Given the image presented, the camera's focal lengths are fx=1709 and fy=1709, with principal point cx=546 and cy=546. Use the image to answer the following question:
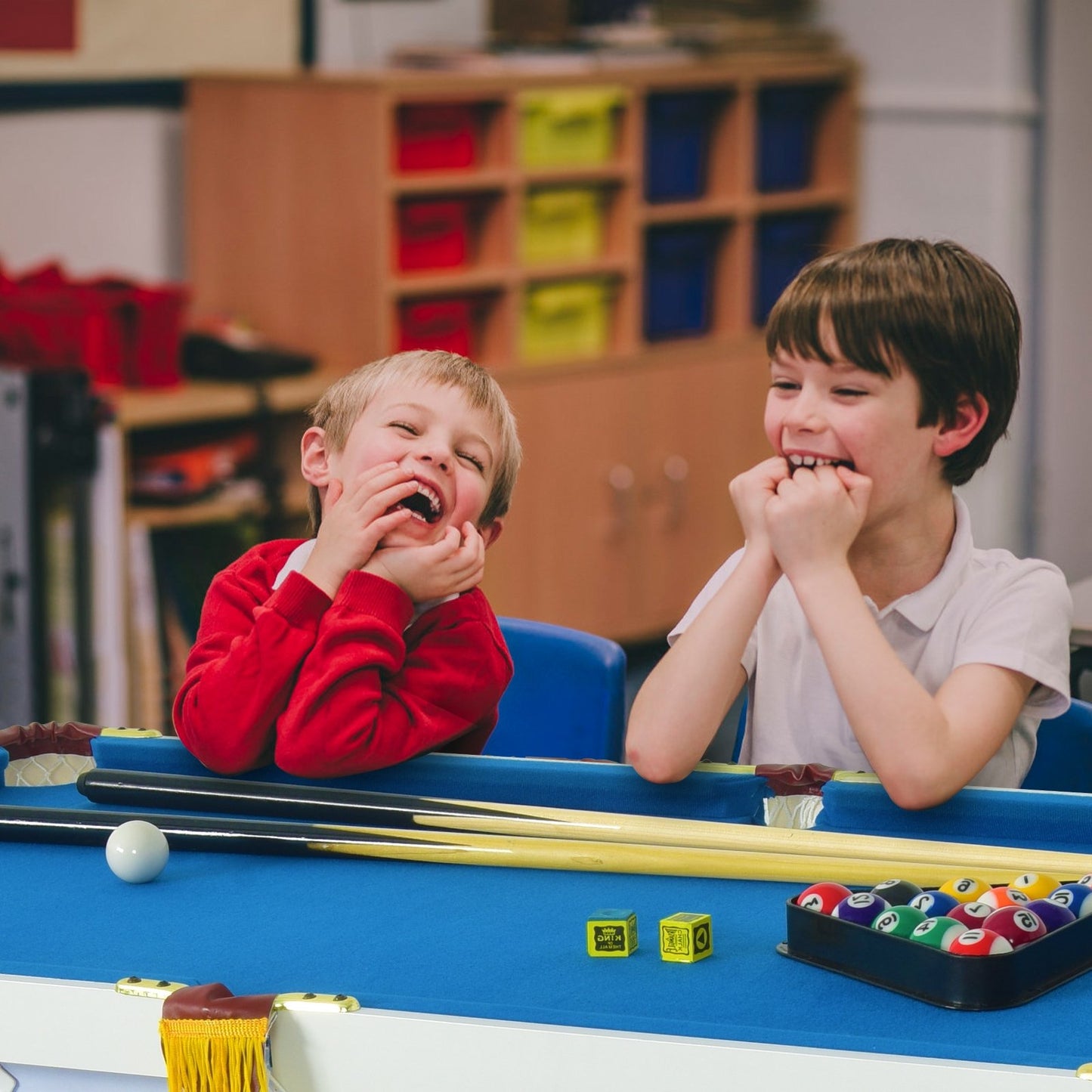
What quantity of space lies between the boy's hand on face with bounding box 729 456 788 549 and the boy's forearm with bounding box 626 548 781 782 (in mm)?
13

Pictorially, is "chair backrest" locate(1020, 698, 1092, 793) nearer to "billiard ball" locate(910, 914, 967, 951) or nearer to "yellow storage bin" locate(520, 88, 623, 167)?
"billiard ball" locate(910, 914, 967, 951)

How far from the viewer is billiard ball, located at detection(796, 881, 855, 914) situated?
40.4 inches

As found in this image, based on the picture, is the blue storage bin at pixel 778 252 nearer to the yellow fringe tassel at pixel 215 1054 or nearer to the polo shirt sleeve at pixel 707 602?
the polo shirt sleeve at pixel 707 602

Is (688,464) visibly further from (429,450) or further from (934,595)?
(429,450)

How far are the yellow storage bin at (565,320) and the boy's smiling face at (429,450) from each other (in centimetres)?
283

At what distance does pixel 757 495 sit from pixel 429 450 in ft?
0.88

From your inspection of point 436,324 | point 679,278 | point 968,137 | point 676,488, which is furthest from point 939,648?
point 968,137

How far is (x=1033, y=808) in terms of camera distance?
1219mm

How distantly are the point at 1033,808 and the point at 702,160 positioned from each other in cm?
360

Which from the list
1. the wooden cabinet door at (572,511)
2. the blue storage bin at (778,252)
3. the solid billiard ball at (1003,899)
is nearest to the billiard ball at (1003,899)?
the solid billiard ball at (1003,899)

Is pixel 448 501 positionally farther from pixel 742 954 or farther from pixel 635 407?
pixel 635 407

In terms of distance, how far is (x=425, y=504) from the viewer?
1373mm

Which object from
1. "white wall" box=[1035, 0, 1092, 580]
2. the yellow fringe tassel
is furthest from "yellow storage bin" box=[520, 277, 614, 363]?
the yellow fringe tassel

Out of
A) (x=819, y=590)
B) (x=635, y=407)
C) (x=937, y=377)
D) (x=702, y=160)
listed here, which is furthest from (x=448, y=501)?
(x=702, y=160)
